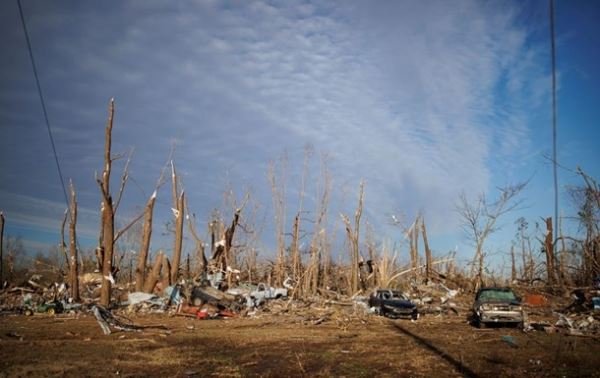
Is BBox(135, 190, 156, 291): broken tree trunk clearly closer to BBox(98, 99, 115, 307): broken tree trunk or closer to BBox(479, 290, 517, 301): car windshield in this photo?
BBox(98, 99, 115, 307): broken tree trunk

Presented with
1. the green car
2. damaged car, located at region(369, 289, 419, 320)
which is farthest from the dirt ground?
damaged car, located at region(369, 289, 419, 320)

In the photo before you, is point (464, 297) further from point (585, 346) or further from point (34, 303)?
point (34, 303)

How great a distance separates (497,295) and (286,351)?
11.7 metres

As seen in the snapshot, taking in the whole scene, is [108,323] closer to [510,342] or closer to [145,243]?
[145,243]

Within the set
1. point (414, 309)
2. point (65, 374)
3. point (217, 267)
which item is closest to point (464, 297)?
point (414, 309)

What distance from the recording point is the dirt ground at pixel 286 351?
400 inches

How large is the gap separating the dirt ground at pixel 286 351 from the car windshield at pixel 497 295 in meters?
1.49

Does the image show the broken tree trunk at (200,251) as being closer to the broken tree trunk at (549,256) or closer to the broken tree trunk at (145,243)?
the broken tree trunk at (145,243)

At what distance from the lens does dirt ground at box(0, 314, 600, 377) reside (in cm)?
1016

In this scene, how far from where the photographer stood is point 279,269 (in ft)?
105

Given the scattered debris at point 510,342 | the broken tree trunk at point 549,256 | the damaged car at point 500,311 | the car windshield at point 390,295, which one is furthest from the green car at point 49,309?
the broken tree trunk at point 549,256

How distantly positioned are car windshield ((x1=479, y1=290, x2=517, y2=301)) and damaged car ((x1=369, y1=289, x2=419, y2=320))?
4.21 meters

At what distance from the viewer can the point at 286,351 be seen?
13.1m

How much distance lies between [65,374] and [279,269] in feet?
74.5
